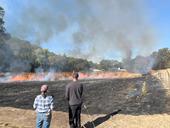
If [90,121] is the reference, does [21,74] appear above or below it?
above

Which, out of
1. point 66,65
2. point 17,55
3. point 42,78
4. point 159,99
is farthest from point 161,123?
point 66,65

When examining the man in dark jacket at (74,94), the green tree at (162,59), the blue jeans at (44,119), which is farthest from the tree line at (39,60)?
the blue jeans at (44,119)

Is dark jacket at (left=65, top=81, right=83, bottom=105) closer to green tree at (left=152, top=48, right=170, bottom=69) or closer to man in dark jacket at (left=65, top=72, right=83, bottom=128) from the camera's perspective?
man in dark jacket at (left=65, top=72, right=83, bottom=128)

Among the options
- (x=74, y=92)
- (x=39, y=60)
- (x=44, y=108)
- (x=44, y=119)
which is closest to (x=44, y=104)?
(x=44, y=108)

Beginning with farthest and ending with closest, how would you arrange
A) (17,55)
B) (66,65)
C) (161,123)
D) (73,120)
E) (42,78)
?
(66,65) < (17,55) < (42,78) < (161,123) < (73,120)

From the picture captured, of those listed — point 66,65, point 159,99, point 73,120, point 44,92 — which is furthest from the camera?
point 66,65

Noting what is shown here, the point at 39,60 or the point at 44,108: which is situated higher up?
the point at 39,60

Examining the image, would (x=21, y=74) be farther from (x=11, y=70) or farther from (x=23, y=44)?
(x=23, y=44)

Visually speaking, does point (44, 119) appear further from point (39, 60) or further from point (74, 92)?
point (39, 60)

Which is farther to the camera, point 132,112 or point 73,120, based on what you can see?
point 132,112

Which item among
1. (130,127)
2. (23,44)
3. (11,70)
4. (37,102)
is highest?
(23,44)

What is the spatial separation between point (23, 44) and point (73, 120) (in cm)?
7123

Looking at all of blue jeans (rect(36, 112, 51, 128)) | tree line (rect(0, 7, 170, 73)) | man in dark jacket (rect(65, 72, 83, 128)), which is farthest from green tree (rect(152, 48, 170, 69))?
→ blue jeans (rect(36, 112, 51, 128))

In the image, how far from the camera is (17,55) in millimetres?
80812
